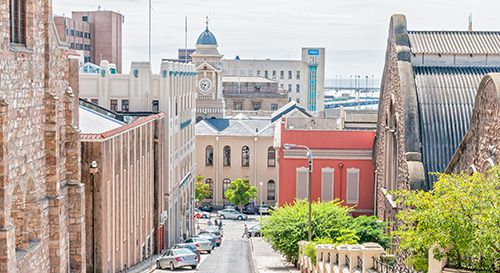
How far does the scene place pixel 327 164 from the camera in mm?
40094

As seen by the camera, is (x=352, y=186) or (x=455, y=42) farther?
(x=352, y=186)

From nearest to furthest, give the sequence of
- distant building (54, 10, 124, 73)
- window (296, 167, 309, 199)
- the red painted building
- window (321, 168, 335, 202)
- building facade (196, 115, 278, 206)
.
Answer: the red painted building → window (321, 168, 335, 202) → window (296, 167, 309, 199) → building facade (196, 115, 278, 206) → distant building (54, 10, 124, 73)

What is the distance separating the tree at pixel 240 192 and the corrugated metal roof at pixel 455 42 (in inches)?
1816

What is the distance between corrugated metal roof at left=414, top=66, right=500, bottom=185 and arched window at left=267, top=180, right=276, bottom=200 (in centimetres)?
5475

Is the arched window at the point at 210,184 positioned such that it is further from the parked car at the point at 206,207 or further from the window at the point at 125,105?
the window at the point at 125,105

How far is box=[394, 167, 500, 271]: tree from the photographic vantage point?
1225 cm

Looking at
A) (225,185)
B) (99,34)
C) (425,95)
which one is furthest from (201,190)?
(99,34)

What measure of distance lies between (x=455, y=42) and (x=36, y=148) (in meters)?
17.5

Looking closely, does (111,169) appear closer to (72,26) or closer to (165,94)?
(165,94)

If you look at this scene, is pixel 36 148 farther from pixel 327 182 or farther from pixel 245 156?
pixel 245 156

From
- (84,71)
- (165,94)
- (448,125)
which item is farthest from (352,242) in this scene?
(84,71)

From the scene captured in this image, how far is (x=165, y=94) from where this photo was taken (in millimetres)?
51562

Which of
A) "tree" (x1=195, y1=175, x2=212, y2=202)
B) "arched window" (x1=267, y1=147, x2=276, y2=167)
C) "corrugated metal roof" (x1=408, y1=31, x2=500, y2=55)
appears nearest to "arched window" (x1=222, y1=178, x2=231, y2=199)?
"arched window" (x1=267, y1=147, x2=276, y2=167)

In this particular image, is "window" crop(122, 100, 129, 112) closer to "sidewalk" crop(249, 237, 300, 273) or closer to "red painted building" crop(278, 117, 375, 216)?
"sidewalk" crop(249, 237, 300, 273)
